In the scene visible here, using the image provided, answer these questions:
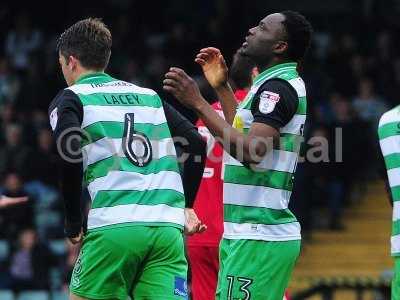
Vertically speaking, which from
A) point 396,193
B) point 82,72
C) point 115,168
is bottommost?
point 396,193

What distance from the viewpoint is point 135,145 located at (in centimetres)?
627

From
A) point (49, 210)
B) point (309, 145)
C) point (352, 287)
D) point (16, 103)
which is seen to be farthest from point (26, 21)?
point (352, 287)

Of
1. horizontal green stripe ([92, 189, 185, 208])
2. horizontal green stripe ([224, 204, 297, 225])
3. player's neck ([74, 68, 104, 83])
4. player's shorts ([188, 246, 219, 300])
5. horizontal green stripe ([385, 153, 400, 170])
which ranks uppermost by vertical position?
player's neck ([74, 68, 104, 83])

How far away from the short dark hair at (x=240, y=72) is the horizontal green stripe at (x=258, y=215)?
5.70 feet

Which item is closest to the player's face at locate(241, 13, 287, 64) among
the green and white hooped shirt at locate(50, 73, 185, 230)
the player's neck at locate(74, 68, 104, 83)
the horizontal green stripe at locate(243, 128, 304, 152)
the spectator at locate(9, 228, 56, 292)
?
the horizontal green stripe at locate(243, 128, 304, 152)

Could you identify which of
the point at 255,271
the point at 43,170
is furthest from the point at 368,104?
the point at 255,271

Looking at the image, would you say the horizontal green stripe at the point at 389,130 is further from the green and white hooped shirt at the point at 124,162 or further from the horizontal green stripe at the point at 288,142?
the green and white hooped shirt at the point at 124,162

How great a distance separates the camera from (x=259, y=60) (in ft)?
21.5

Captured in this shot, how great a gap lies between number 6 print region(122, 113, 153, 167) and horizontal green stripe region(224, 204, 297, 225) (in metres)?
0.58

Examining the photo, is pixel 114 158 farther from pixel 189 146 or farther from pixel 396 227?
pixel 396 227

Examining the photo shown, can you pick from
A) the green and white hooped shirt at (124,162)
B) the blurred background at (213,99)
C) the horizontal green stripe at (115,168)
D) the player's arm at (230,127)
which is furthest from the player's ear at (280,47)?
the blurred background at (213,99)

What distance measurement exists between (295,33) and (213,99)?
26.1 feet

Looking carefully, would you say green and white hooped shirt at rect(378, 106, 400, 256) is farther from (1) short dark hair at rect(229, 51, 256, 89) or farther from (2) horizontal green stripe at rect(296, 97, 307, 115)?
(1) short dark hair at rect(229, 51, 256, 89)

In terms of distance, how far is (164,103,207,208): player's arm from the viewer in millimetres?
6586
